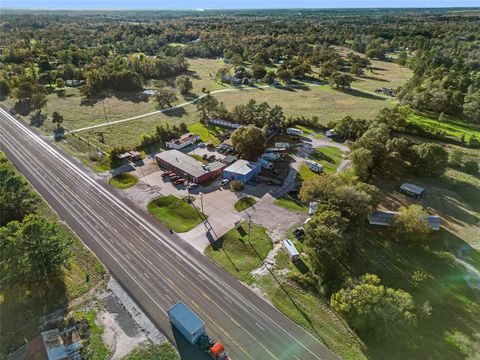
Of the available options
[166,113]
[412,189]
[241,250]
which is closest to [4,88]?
[166,113]

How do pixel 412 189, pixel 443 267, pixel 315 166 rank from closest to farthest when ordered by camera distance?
pixel 443 267, pixel 412 189, pixel 315 166

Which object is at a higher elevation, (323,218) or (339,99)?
(323,218)

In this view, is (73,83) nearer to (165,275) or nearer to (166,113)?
(166,113)

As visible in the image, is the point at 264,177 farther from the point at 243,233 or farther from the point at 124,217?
the point at 124,217

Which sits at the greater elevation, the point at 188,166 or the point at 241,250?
the point at 188,166

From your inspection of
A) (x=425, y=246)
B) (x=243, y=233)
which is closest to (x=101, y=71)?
(x=243, y=233)

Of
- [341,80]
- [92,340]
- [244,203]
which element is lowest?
[244,203]

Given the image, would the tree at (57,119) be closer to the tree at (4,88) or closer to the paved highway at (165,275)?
the paved highway at (165,275)
